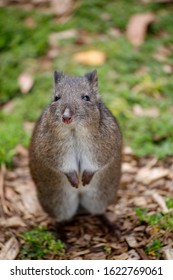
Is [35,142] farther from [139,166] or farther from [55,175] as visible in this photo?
[139,166]

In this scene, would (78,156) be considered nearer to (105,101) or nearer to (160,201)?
(160,201)

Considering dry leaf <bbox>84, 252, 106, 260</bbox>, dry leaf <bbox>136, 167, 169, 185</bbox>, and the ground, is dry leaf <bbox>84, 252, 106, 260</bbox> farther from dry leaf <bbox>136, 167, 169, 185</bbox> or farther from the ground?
dry leaf <bbox>136, 167, 169, 185</bbox>

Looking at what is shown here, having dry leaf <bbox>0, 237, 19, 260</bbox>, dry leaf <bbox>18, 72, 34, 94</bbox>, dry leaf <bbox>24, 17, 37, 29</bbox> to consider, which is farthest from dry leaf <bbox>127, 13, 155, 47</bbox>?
dry leaf <bbox>0, 237, 19, 260</bbox>

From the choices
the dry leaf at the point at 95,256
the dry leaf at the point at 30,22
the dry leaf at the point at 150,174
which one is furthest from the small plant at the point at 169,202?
the dry leaf at the point at 30,22

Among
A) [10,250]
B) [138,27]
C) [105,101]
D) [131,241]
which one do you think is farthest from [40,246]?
[138,27]

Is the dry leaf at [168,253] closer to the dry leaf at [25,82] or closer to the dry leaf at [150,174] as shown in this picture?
the dry leaf at [150,174]
